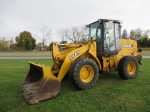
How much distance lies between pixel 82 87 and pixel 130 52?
349cm

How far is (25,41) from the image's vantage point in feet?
195

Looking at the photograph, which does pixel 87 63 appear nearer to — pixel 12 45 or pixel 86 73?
pixel 86 73

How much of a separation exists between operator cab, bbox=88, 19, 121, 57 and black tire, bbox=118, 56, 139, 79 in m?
0.56

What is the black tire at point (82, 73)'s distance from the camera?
16.5ft

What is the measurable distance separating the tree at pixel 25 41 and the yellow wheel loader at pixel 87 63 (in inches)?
2158

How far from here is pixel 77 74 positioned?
5.04 metres

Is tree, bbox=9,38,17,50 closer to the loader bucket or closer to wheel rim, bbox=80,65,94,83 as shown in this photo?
wheel rim, bbox=80,65,94,83

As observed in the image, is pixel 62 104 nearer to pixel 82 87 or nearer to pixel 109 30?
pixel 82 87

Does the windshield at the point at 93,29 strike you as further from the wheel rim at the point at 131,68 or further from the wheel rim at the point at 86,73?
the wheel rim at the point at 131,68

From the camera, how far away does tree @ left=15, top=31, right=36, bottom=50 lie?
59062mm

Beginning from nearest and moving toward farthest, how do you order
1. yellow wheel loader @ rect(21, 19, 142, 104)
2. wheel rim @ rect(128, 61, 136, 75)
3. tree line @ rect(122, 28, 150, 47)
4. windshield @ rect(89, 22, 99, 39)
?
yellow wheel loader @ rect(21, 19, 142, 104) → windshield @ rect(89, 22, 99, 39) → wheel rim @ rect(128, 61, 136, 75) → tree line @ rect(122, 28, 150, 47)

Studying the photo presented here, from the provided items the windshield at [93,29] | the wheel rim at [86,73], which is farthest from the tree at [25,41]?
the wheel rim at [86,73]

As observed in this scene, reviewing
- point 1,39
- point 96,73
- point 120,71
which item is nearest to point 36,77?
point 96,73

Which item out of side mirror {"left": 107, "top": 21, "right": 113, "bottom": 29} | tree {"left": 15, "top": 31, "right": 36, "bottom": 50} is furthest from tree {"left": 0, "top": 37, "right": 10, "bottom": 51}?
side mirror {"left": 107, "top": 21, "right": 113, "bottom": 29}
